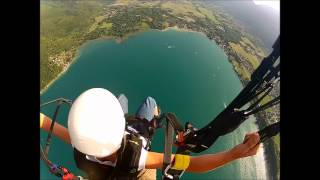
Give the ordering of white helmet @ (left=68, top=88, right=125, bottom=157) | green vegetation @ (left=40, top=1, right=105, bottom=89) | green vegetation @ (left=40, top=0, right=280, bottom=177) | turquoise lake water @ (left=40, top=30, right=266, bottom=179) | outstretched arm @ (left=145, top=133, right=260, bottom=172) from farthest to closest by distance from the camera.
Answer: green vegetation @ (left=40, top=1, right=105, bottom=89) → green vegetation @ (left=40, top=0, right=280, bottom=177) → turquoise lake water @ (left=40, top=30, right=266, bottom=179) → outstretched arm @ (left=145, top=133, right=260, bottom=172) → white helmet @ (left=68, top=88, right=125, bottom=157)

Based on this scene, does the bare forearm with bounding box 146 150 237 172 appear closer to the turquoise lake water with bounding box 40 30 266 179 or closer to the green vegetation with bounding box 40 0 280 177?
the turquoise lake water with bounding box 40 30 266 179

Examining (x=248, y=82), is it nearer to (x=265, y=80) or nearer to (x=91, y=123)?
(x=265, y=80)

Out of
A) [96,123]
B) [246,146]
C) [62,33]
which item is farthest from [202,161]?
[62,33]

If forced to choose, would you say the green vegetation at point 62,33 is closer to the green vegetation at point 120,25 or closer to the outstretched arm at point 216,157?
the green vegetation at point 120,25

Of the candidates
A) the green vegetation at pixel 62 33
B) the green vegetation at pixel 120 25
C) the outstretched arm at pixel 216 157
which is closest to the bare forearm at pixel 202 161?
the outstretched arm at pixel 216 157

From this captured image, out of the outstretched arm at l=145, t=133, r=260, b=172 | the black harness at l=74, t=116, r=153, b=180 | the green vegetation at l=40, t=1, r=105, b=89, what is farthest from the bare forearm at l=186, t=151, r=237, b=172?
the green vegetation at l=40, t=1, r=105, b=89

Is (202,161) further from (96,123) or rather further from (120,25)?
(120,25)

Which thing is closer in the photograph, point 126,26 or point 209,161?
point 209,161
